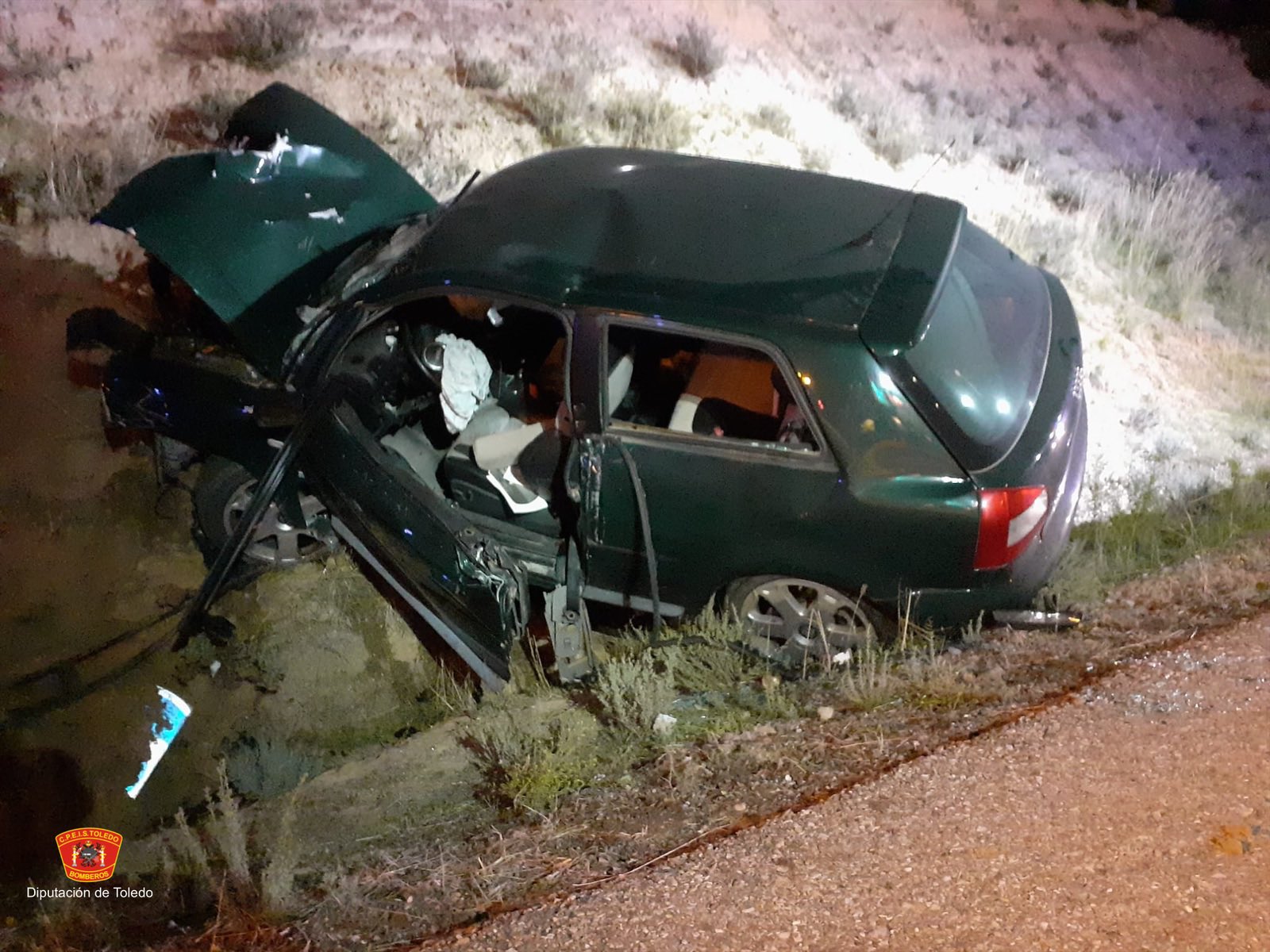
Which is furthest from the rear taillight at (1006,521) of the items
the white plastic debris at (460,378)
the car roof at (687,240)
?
the white plastic debris at (460,378)

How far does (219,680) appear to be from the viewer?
14.9 ft

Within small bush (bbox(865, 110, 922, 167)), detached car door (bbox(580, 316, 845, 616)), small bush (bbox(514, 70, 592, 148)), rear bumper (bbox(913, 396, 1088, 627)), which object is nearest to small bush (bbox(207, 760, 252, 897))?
A: detached car door (bbox(580, 316, 845, 616))

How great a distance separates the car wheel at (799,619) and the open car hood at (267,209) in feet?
7.43

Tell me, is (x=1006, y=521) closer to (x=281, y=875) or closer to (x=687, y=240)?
(x=687, y=240)

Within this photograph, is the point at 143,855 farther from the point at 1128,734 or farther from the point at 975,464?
the point at 1128,734

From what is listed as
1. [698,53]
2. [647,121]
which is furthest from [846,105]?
[647,121]

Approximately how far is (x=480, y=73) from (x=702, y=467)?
6587 millimetres

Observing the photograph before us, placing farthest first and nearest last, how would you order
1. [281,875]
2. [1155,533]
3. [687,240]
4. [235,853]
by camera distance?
[1155,533]
[687,240]
[235,853]
[281,875]

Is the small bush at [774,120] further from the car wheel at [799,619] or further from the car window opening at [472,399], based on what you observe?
the car wheel at [799,619]

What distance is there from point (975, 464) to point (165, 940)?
3030mm

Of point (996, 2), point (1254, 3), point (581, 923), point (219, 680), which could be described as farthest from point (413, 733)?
point (1254, 3)

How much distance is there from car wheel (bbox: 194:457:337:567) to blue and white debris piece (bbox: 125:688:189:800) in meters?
0.68

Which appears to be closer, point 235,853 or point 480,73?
point 235,853

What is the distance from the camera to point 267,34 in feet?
28.8
